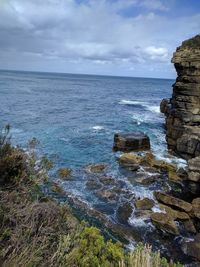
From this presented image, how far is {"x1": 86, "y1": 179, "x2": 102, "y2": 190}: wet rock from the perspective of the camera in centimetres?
2190

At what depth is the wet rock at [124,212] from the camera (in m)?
17.7

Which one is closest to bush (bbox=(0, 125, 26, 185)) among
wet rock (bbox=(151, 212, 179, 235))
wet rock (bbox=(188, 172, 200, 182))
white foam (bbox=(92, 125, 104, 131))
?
wet rock (bbox=(151, 212, 179, 235))

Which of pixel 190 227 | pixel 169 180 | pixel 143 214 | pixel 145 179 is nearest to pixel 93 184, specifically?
pixel 145 179

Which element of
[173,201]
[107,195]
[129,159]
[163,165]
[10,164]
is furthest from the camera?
[129,159]

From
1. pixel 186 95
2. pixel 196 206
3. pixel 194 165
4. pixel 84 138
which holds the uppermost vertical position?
pixel 186 95

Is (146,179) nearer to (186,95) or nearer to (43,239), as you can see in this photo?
(186,95)

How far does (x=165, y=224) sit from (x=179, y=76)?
1933 cm

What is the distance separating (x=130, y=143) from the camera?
30.7 meters

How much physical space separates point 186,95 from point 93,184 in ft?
46.1

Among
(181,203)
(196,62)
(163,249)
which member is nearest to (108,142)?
(196,62)

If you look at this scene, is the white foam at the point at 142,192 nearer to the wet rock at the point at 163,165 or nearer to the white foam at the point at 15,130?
the wet rock at the point at 163,165

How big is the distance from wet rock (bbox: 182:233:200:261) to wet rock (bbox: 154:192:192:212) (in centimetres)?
312

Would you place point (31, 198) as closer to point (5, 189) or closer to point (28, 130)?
point (5, 189)

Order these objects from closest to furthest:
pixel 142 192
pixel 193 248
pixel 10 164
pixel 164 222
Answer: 1. pixel 10 164
2. pixel 193 248
3. pixel 164 222
4. pixel 142 192
